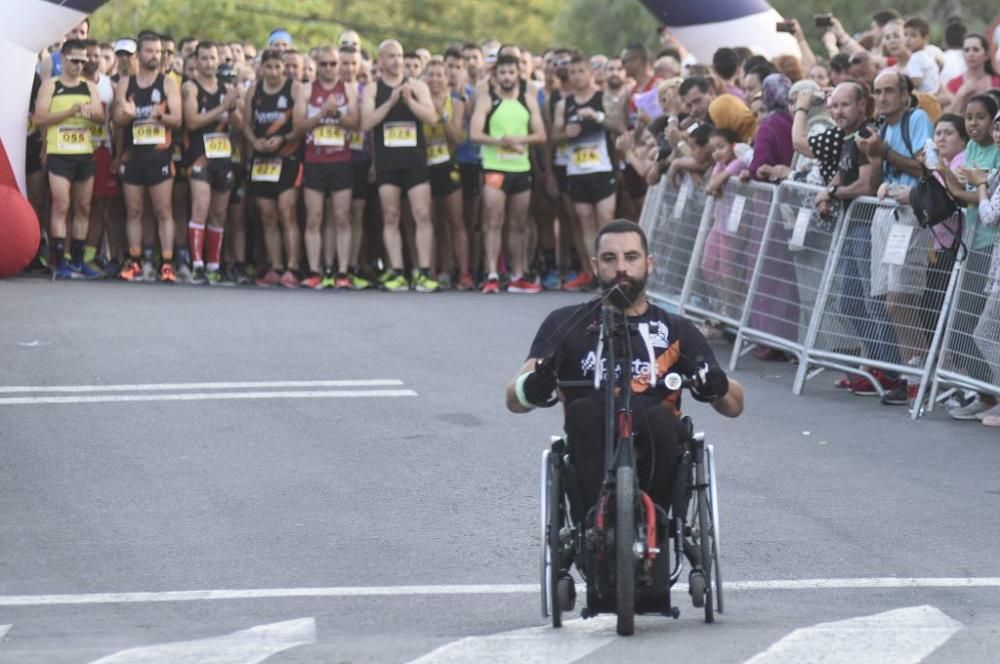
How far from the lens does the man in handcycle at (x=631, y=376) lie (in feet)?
22.2

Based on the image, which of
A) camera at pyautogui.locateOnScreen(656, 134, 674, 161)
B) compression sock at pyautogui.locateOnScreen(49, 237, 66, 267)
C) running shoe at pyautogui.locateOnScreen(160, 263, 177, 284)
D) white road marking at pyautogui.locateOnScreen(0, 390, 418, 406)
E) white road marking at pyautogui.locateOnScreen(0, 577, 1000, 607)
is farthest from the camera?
running shoe at pyautogui.locateOnScreen(160, 263, 177, 284)

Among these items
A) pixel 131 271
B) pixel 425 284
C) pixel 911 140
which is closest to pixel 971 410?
pixel 911 140

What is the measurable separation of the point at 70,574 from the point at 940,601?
3353 millimetres

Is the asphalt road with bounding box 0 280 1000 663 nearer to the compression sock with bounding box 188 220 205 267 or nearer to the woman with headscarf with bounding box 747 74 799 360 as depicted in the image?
the woman with headscarf with bounding box 747 74 799 360

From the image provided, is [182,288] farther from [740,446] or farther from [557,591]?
[557,591]

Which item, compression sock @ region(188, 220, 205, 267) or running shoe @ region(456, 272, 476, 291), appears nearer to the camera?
compression sock @ region(188, 220, 205, 267)

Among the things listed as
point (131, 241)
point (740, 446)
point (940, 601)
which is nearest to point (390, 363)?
point (740, 446)

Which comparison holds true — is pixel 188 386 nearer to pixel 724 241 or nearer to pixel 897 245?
pixel 724 241

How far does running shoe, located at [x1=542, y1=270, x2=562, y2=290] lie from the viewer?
2011cm

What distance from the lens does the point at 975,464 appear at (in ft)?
35.0

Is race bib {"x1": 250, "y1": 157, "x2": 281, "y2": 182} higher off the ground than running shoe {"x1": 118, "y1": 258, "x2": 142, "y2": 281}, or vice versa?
race bib {"x1": 250, "y1": 157, "x2": 281, "y2": 182}

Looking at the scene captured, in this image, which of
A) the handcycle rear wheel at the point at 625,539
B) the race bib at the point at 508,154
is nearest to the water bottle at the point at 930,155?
the handcycle rear wheel at the point at 625,539

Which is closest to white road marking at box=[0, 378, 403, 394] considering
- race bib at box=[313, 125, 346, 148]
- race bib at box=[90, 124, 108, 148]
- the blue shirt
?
the blue shirt

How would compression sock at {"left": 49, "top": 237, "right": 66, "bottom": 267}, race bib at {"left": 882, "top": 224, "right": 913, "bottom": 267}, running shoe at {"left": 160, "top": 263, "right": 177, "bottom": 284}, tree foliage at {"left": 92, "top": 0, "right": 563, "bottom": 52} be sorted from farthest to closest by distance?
1. tree foliage at {"left": 92, "top": 0, "right": 563, "bottom": 52}
2. running shoe at {"left": 160, "top": 263, "right": 177, "bottom": 284}
3. compression sock at {"left": 49, "top": 237, "right": 66, "bottom": 267}
4. race bib at {"left": 882, "top": 224, "right": 913, "bottom": 267}
